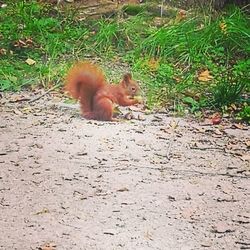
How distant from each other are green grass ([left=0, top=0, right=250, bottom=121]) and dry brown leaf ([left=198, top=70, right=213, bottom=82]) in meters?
0.04

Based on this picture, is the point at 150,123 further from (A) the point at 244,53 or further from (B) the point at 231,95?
(A) the point at 244,53

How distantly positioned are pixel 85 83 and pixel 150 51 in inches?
79.7

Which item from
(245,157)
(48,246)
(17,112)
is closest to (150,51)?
(17,112)

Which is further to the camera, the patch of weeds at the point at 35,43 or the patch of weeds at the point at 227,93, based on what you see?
the patch of weeds at the point at 35,43

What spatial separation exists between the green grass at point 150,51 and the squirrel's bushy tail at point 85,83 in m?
0.78

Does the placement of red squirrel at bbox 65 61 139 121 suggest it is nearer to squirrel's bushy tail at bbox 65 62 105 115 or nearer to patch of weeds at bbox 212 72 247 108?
squirrel's bushy tail at bbox 65 62 105 115

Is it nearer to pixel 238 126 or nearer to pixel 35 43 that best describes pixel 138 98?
pixel 238 126

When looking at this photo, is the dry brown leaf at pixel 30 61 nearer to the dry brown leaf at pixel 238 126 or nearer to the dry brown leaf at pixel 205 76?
the dry brown leaf at pixel 205 76

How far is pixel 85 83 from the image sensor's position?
616cm

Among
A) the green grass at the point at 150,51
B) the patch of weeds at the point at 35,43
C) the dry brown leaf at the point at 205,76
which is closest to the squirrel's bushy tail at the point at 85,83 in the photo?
the green grass at the point at 150,51

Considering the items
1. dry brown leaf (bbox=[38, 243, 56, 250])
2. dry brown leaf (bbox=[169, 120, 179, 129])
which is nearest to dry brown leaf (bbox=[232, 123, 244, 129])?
dry brown leaf (bbox=[169, 120, 179, 129])

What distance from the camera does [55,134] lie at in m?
5.75

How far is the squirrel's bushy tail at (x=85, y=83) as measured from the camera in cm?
614

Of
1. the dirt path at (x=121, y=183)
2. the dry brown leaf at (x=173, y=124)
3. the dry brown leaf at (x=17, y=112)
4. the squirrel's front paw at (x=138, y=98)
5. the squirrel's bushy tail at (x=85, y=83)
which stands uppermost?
the squirrel's bushy tail at (x=85, y=83)
